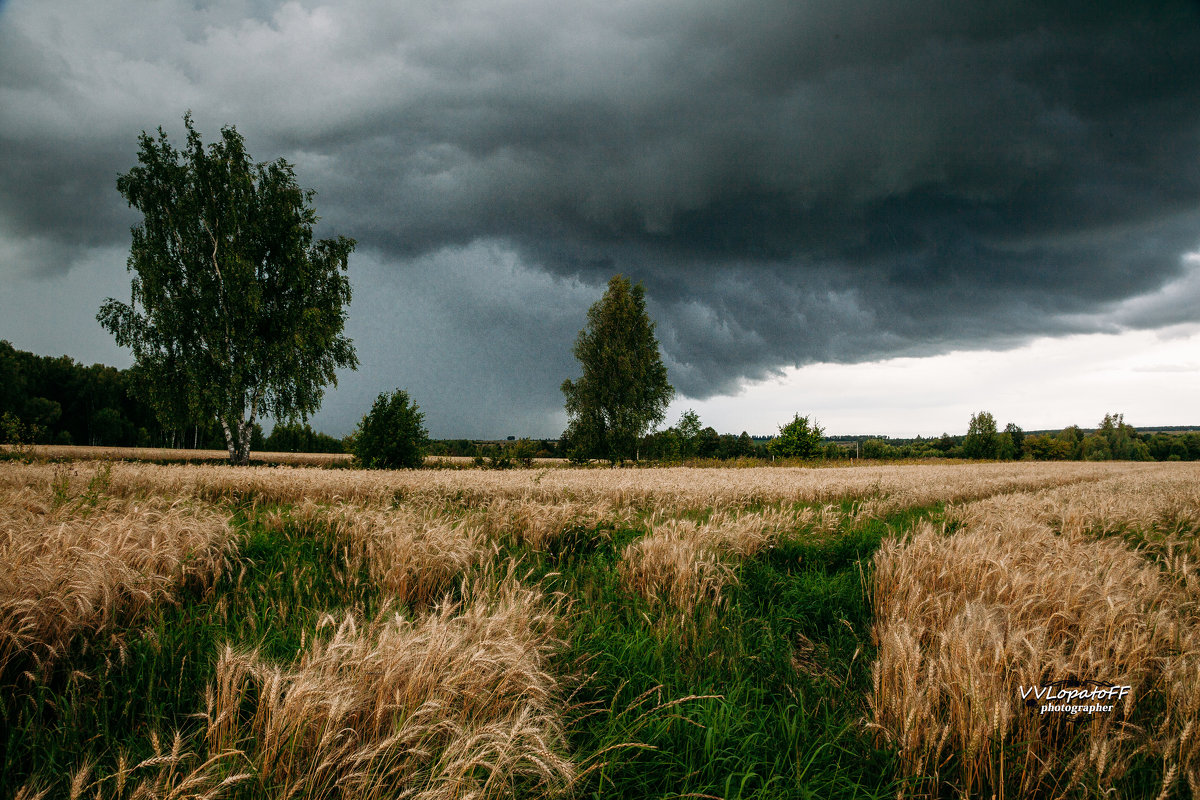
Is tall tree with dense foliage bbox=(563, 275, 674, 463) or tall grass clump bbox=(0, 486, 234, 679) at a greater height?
tall tree with dense foliage bbox=(563, 275, 674, 463)

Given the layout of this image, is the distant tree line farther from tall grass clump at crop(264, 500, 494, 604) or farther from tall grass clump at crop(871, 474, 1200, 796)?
tall grass clump at crop(871, 474, 1200, 796)

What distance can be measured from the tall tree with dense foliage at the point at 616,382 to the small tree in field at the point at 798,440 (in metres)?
21.4

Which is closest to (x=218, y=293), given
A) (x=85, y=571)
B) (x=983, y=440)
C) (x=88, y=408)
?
(x=85, y=571)

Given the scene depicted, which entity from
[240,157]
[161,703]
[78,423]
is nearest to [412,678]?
[161,703]

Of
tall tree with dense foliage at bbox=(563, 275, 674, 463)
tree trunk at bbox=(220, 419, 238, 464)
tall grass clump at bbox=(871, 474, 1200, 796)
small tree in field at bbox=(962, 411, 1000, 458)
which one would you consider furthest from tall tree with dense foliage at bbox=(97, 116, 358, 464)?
small tree in field at bbox=(962, 411, 1000, 458)

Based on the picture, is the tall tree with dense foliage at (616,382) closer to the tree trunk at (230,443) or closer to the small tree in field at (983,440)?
the tree trunk at (230,443)

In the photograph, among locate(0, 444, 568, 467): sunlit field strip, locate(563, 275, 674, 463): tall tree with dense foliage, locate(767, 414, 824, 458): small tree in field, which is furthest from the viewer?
locate(767, 414, 824, 458): small tree in field

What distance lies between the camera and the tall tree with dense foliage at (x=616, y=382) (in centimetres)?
3644

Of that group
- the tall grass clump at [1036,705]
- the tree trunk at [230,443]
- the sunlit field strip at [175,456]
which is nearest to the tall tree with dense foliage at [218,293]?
the tree trunk at [230,443]

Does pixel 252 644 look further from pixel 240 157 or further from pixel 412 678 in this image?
pixel 240 157

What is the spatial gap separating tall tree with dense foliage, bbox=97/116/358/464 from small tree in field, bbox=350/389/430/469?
823 centimetres

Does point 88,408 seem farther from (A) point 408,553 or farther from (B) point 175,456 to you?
(A) point 408,553

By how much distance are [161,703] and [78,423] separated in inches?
4104

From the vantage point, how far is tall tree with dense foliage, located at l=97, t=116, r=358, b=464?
83.5 feet
